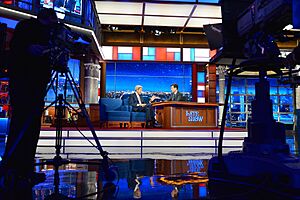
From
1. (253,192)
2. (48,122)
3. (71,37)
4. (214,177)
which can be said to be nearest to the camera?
(253,192)

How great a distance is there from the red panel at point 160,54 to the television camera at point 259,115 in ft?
26.4

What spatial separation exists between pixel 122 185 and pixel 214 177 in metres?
0.62

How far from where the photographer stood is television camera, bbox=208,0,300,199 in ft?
4.03

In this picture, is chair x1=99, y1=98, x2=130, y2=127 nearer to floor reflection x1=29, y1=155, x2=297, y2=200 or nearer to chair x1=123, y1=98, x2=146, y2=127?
chair x1=123, y1=98, x2=146, y2=127

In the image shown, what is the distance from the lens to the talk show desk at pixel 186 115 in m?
6.03

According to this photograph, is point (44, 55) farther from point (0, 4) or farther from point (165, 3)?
point (165, 3)

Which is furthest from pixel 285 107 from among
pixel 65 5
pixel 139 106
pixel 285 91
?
pixel 65 5

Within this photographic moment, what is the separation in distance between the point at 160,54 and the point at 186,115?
4.04m

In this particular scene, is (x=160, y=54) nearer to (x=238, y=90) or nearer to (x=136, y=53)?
(x=136, y=53)

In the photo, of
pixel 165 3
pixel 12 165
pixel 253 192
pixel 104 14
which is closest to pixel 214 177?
pixel 253 192

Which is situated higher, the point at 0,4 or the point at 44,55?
the point at 0,4

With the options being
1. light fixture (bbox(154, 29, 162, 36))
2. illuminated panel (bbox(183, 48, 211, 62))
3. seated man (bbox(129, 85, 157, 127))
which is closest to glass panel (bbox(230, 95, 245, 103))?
illuminated panel (bbox(183, 48, 211, 62))

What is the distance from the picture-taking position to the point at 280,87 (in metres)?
10.5

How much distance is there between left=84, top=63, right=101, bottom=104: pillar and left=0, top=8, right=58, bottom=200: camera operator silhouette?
7.33 meters
